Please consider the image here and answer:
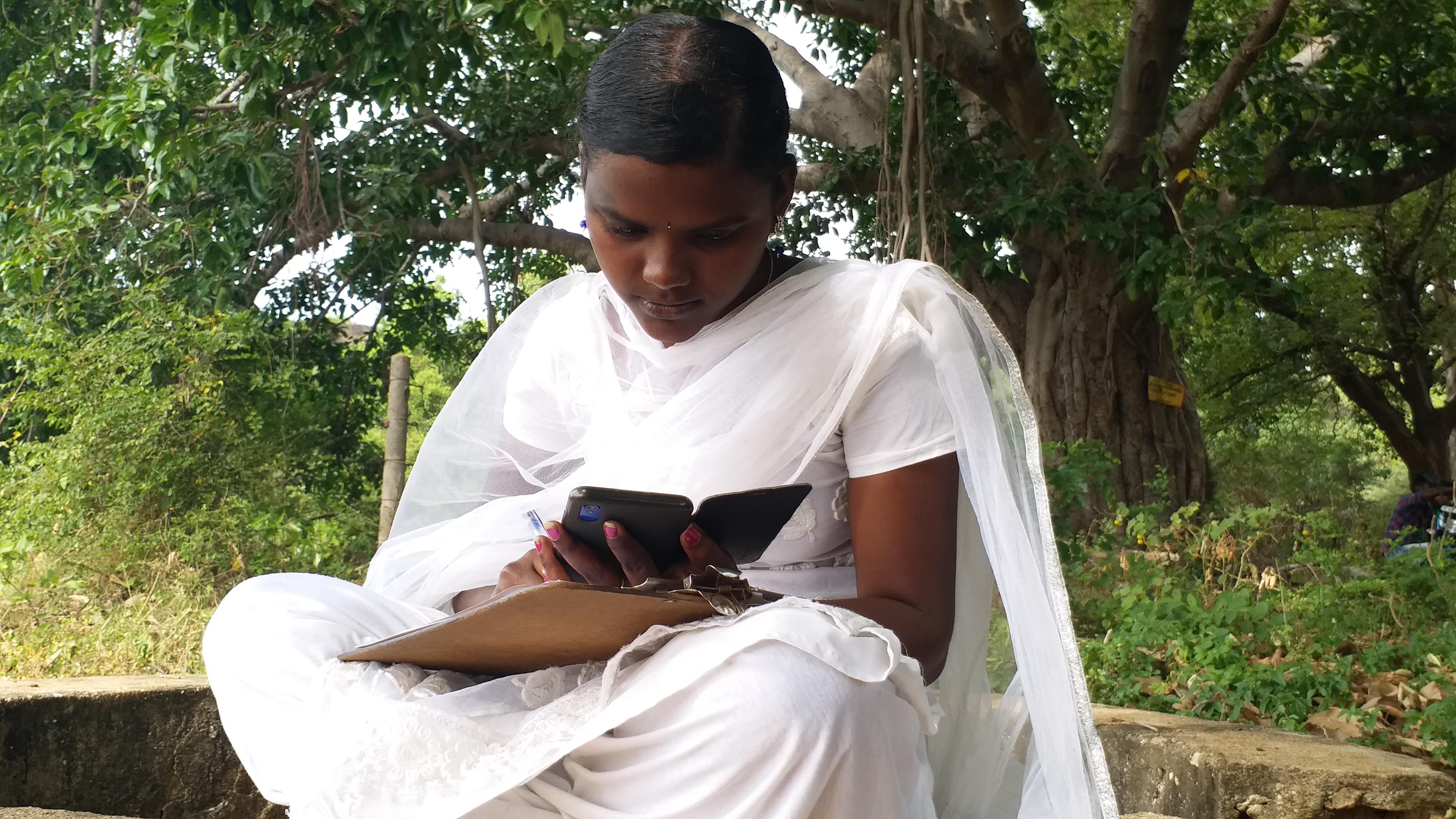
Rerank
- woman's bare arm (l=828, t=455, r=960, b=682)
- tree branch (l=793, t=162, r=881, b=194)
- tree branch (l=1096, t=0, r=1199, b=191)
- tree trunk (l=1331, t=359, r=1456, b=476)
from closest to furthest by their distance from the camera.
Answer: woman's bare arm (l=828, t=455, r=960, b=682) → tree branch (l=1096, t=0, r=1199, b=191) → tree branch (l=793, t=162, r=881, b=194) → tree trunk (l=1331, t=359, r=1456, b=476)

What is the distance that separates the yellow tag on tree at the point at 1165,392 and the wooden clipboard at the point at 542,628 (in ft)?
21.5

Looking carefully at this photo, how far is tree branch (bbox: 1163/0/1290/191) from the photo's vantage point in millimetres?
5637

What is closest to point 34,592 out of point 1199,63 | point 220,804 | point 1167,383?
point 220,804

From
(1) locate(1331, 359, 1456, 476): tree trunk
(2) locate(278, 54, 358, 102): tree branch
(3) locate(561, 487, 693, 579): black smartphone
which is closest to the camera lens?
(3) locate(561, 487, 693, 579): black smartphone

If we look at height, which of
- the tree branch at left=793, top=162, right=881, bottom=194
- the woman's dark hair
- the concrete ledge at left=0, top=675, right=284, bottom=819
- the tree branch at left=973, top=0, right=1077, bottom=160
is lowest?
the concrete ledge at left=0, top=675, right=284, bottom=819

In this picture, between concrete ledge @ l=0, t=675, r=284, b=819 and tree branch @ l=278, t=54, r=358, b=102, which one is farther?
tree branch @ l=278, t=54, r=358, b=102

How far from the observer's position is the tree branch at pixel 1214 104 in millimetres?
5637

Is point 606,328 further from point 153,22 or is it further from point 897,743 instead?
point 153,22

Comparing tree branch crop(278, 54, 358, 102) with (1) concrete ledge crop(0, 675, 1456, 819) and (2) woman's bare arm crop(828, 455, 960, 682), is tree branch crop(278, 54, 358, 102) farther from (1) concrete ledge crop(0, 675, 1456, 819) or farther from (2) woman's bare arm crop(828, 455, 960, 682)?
(2) woman's bare arm crop(828, 455, 960, 682)

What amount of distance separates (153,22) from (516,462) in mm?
3377

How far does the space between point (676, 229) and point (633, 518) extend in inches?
19.6

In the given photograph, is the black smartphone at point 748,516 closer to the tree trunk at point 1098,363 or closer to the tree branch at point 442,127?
the tree trunk at point 1098,363

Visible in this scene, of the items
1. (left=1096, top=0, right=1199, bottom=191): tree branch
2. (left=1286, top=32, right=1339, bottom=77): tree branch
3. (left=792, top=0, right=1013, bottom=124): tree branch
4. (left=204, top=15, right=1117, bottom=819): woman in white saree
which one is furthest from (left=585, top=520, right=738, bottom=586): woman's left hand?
(left=1286, top=32, right=1339, bottom=77): tree branch

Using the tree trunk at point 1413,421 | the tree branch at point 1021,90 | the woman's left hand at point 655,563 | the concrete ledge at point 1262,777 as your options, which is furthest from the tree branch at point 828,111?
the tree trunk at point 1413,421
